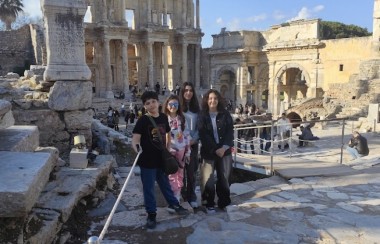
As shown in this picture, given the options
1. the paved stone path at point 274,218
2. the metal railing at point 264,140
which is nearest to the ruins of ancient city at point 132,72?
the paved stone path at point 274,218

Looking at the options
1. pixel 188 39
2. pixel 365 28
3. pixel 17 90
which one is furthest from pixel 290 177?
pixel 365 28

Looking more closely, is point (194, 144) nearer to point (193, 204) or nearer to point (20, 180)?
point (193, 204)

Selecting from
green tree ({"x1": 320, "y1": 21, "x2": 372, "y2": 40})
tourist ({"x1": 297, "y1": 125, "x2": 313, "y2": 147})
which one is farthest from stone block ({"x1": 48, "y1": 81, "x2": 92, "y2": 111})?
green tree ({"x1": 320, "y1": 21, "x2": 372, "y2": 40})

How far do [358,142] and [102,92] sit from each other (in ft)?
84.6

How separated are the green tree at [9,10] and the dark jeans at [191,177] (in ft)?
149

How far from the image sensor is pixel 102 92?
1280 inches

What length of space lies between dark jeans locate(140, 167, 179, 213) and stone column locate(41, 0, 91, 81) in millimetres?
2870

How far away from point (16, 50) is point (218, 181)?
33.8 meters

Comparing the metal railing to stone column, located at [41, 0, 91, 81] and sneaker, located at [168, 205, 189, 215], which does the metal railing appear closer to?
sneaker, located at [168, 205, 189, 215]

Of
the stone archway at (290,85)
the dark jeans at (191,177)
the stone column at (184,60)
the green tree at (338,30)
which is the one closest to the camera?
the dark jeans at (191,177)

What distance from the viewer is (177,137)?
4449 millimetres

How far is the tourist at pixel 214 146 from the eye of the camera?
14.5 feet

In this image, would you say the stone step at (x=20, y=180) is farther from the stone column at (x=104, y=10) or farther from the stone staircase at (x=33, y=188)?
the stone column at (x=104, y=10)

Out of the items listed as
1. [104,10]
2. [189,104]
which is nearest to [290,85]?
[104,10]
